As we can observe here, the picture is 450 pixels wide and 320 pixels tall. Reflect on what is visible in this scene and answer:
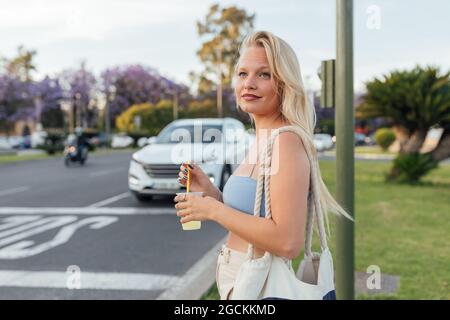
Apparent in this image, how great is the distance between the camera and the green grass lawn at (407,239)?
469 centimetres

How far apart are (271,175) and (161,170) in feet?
26.9

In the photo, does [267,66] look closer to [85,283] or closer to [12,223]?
[85,283]

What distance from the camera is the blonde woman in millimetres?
1485

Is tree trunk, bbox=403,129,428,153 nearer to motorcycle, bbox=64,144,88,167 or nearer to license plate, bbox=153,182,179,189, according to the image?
license plate, bbox=153,182,179,189

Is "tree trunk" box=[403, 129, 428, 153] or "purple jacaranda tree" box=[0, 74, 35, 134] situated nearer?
"tree trunk" box=[403, 129, 428, 153]

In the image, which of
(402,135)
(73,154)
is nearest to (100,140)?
(73,154)

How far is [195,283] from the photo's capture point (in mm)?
4855

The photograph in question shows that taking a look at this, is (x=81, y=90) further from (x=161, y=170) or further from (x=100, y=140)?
(x=161, y=170)

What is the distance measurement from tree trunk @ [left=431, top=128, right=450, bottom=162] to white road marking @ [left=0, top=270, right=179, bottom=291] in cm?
1199

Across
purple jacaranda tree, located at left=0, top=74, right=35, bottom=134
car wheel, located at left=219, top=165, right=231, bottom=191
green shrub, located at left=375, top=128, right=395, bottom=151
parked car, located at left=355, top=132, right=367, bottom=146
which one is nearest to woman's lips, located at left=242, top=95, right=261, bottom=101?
car wheel, located at left=219, top=165, right=231, bottom=191

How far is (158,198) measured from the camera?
11.2m

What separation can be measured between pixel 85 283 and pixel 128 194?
6841 mm

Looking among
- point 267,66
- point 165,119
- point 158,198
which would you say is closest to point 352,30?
point 267,66

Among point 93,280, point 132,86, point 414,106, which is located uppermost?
point 132,86
